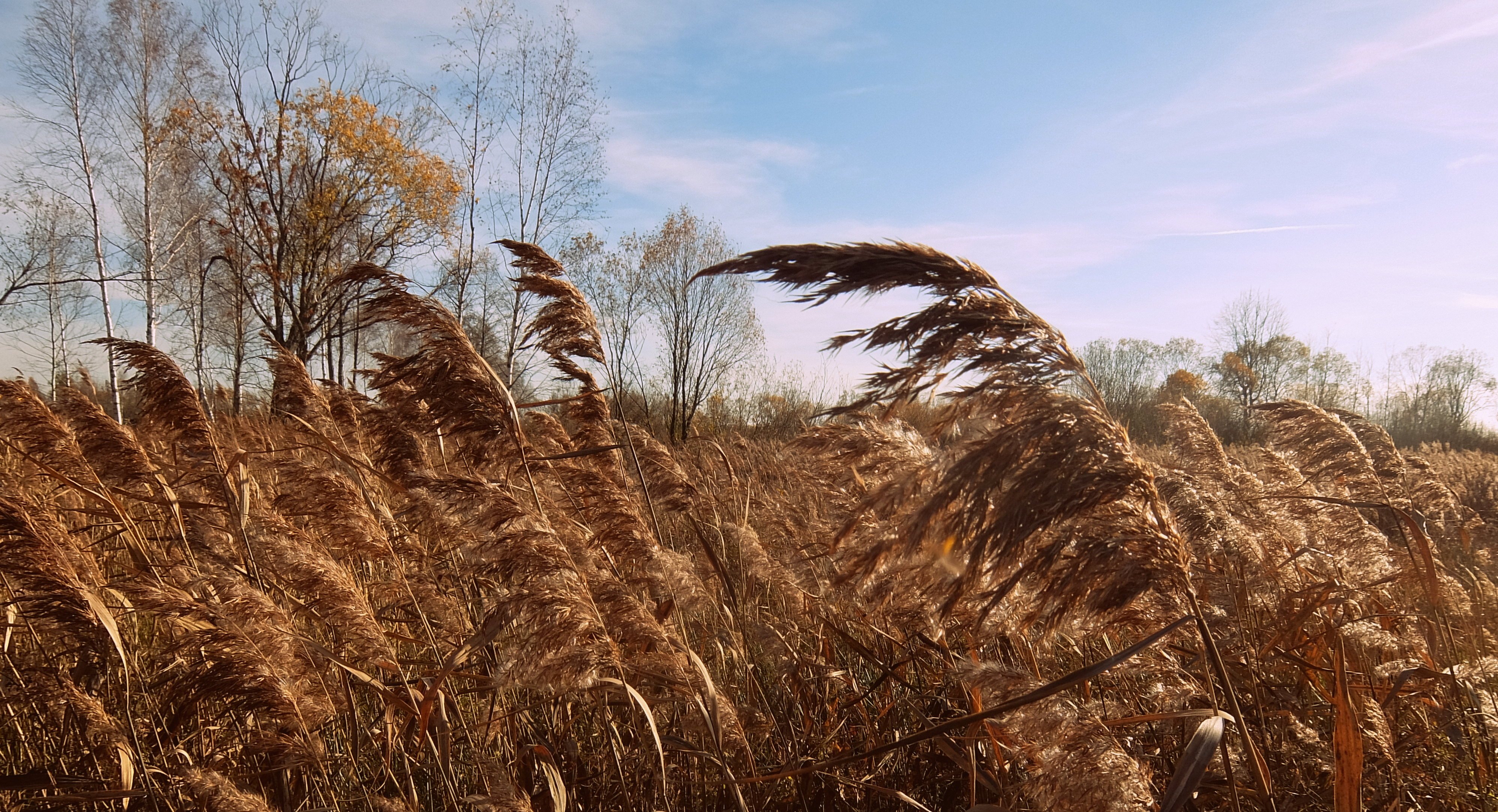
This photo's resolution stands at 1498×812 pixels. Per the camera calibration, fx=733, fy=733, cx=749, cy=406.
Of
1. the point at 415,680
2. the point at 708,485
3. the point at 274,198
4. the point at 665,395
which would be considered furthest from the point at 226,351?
the point at 415,680

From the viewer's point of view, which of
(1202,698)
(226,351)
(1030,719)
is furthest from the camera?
(226,351)

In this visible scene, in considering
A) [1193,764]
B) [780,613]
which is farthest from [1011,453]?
[780,613]

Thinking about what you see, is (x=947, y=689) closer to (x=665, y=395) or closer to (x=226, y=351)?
(x=665, y=395)

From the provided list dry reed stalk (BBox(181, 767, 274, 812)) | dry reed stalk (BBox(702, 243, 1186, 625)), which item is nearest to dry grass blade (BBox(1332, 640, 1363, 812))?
dry reed stalk (BBox(702, 243, 1186, 625))

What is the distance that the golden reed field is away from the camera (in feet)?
4.41

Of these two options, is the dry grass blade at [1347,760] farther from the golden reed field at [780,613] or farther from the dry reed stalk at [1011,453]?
the dry reed stalk at [1011,453]

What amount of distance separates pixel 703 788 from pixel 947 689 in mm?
968

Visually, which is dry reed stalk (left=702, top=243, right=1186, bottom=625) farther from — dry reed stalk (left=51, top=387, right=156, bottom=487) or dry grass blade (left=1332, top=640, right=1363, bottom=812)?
dry reed stalk (left=51, top=387, right=156, bottom=487)

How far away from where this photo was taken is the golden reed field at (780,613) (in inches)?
52.9

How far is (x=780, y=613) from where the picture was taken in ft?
12.8

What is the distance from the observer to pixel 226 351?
3478cm

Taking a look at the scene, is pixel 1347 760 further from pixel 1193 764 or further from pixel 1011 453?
pixel 1011 453

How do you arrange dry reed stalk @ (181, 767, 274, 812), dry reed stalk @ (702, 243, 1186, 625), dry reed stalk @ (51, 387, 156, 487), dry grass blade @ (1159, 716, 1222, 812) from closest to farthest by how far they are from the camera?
dry grass blade @ (1159, 716, 1222, 812) → dry reed stalk @ (702, 243, 1186, 625) → dry reed stalk @ (181, 767, 274, 812) → dry reed stalk @ (51, 387, 156, 487)

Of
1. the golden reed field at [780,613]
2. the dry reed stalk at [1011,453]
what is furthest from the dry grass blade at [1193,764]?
the dry reed stalk at [1011,453]
